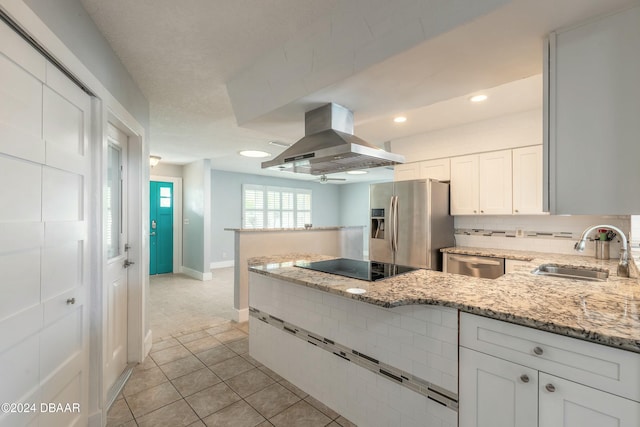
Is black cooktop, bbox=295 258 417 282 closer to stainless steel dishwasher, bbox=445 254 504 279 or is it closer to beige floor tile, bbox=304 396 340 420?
beige floor tile, bbox=304 396 340 420

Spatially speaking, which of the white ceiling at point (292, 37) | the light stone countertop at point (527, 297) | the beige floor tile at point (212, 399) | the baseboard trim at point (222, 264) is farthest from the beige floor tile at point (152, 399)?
the baseboard trim at point (222, 264)

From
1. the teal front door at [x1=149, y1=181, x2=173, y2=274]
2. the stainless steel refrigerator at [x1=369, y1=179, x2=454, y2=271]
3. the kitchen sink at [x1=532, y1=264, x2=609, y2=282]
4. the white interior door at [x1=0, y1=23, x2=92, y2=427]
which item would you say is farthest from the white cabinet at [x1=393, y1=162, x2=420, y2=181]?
the teal front door at [x1=149, y1=181, x2=173, y2=274]

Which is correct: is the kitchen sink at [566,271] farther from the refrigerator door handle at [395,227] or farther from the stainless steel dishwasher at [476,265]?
the refrigerator door handle at [395,227]

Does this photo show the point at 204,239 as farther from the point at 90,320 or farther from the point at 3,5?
the point at 3,5

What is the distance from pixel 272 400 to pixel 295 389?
20 cm

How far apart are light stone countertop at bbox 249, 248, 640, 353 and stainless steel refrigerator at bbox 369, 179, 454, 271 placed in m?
1.51

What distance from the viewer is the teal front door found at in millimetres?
6191

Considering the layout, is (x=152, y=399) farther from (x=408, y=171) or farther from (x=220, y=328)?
(x=408, y=171)

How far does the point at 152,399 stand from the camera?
81.9 inches

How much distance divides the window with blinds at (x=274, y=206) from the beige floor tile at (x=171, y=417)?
5280 mm

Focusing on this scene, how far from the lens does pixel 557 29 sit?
1.27m

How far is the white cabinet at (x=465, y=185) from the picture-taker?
11.7 feet

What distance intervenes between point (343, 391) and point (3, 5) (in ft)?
7.90

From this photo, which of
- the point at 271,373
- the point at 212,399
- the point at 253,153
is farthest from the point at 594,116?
the point at 253,153
